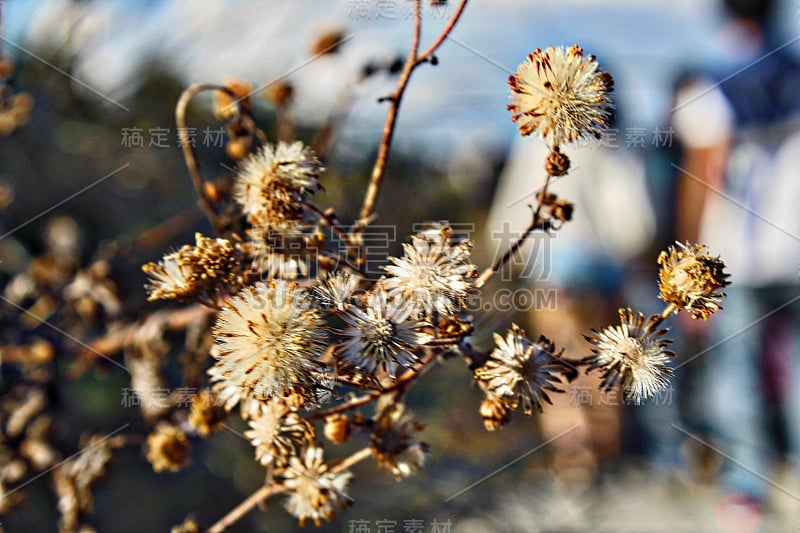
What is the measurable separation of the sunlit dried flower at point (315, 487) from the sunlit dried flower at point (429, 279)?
0.38ft

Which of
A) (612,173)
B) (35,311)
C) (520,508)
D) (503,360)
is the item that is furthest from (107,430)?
(612,173)

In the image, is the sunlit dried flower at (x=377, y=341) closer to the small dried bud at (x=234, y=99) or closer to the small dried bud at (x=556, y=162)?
the small dried bud at (x=556, y=162)

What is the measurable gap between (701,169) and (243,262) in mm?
1749

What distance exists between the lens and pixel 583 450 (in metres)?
1.77

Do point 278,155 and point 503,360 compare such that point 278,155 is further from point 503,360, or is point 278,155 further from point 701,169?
point 701,169

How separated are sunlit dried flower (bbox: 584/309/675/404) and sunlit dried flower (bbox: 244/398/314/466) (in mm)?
156

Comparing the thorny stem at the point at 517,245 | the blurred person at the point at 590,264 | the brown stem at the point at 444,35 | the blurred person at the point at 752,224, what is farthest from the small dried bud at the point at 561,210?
the blurred person at the point at 752,224

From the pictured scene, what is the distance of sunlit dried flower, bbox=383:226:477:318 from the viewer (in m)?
0.34

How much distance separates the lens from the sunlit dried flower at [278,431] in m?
0.37

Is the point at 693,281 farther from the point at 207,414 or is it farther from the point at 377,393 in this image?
the point at 207,414

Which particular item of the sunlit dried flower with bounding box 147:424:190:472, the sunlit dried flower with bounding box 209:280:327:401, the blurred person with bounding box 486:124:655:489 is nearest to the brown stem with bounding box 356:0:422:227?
the sunlit dried flower with bounding box 209:280:327:401

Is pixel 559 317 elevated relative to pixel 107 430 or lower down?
elevated

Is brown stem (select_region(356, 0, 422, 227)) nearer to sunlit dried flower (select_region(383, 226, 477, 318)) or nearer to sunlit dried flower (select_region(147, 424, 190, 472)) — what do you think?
sunlit dried flower (select_region(383, 226, 477, 318))

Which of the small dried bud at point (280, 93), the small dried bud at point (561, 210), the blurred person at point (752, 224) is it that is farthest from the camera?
the blurred person at point (752, 224)
